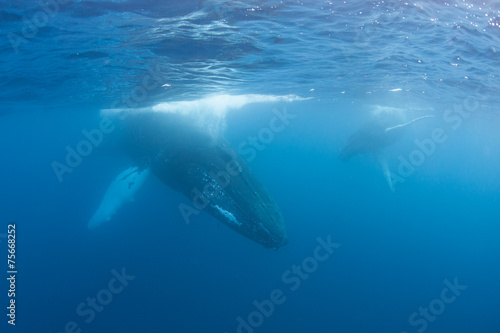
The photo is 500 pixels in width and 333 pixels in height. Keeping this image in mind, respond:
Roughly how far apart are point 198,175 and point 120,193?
5779 mm

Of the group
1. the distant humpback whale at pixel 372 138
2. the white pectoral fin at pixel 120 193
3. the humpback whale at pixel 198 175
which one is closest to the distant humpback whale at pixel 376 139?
the distant humpback whale at pixel 372 138

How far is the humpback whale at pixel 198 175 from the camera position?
9438mm

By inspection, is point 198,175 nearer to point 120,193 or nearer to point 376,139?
point 120,193

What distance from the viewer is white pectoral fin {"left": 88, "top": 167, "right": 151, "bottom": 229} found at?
13.9 m

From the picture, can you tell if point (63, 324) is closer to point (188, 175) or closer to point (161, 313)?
point (161, 313)

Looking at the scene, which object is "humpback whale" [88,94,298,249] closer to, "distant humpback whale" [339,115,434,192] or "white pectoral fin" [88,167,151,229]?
"white pectoral fin" [88,167,151,229]

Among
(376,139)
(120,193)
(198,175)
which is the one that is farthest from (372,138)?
(120,193)

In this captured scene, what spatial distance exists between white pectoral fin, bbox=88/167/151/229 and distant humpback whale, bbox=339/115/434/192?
1507 centimetres

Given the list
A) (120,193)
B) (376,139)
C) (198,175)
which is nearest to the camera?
(198,175)

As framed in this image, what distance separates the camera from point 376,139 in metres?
21.2

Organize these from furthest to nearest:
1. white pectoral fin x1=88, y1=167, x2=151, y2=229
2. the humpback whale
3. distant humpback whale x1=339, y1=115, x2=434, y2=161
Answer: distant humpback whale x1=339, y1=115, x2=434, y2=161
white pectoral fin x1=88, y1=167, x2=151, y2=229
the humpback whale

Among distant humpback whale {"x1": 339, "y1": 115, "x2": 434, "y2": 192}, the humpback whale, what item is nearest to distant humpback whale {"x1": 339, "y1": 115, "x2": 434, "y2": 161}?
distant humpback whale {"x1": 339, "y1": 115, "x2": 434, "y2": 192}

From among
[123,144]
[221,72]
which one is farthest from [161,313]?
[221,72]

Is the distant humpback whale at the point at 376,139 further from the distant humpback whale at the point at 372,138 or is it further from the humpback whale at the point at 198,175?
the humpback whale at the point at 198,175
